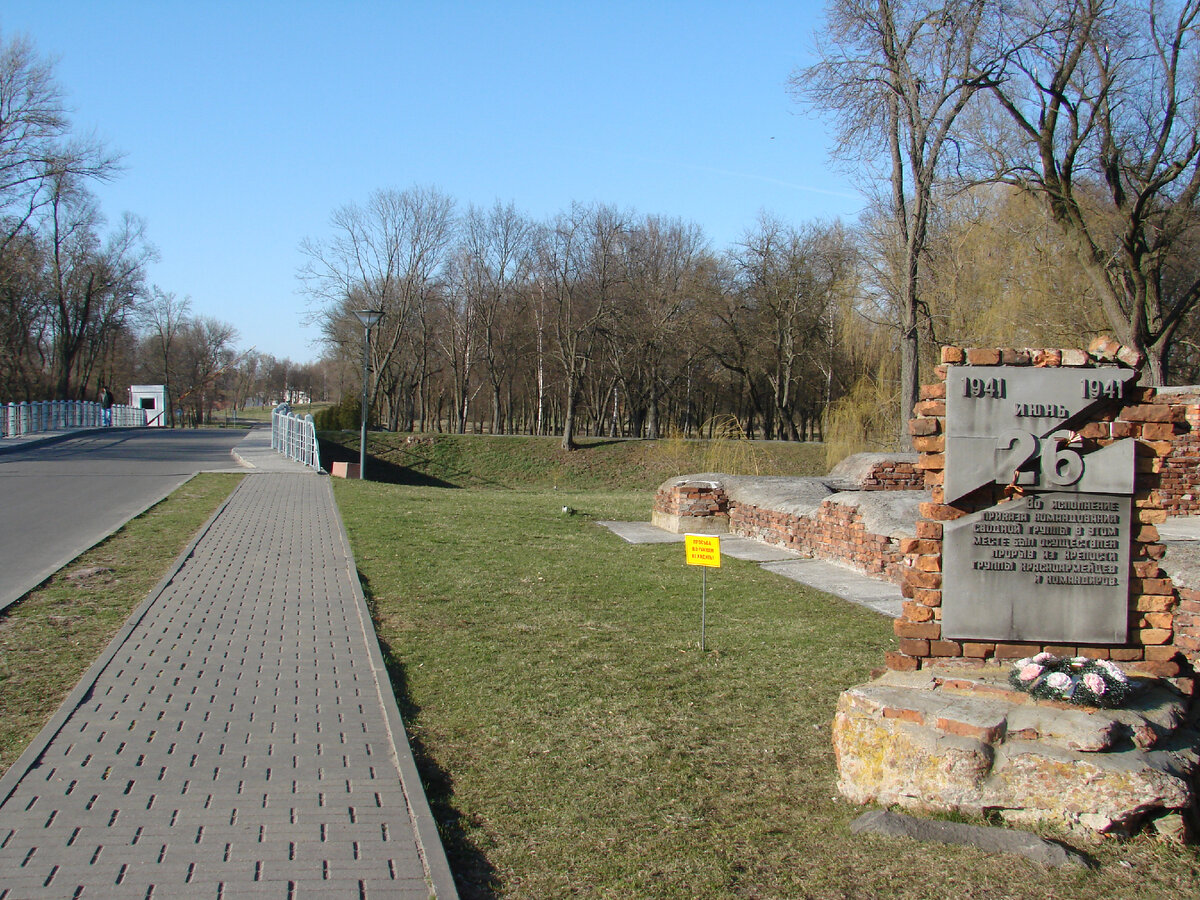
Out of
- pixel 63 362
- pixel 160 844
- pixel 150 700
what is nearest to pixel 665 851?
pixel 160 844

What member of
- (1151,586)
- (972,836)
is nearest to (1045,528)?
(1151,586)

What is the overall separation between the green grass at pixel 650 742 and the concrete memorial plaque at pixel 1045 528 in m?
1.17

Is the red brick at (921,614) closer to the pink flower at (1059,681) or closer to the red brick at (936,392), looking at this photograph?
the pink flower at (1059,681)

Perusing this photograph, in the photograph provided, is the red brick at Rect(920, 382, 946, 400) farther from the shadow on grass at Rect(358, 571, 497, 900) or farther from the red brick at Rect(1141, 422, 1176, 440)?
the shadow on grass at Rect(358, 571, 497, 900)

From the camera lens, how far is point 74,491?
58.5ft

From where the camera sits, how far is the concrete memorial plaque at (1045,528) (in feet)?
15.9

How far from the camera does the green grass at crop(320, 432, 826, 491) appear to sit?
38750mm

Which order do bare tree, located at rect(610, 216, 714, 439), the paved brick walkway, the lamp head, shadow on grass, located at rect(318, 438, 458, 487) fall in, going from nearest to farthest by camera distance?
the paved brick walkway
the lamp head
shadow on grass, located at rect(318, 438, 458, 487)
bare tree, located at rect(610, 216, 714, 439)

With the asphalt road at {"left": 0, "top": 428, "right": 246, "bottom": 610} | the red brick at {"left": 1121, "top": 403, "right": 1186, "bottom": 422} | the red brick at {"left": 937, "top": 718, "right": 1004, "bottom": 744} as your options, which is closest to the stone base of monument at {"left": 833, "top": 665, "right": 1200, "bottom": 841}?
the red brick at {"left": 937, "top": 718, "right": 1004, "bottom": 744}

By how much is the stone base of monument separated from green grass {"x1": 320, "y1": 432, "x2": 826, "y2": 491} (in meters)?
31.9

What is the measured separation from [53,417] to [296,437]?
67.3ft

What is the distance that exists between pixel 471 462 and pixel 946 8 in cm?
2690

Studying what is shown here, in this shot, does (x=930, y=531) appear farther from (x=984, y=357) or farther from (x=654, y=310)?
(x=654, y=310)

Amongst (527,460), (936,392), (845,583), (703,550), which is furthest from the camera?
(527,460)
